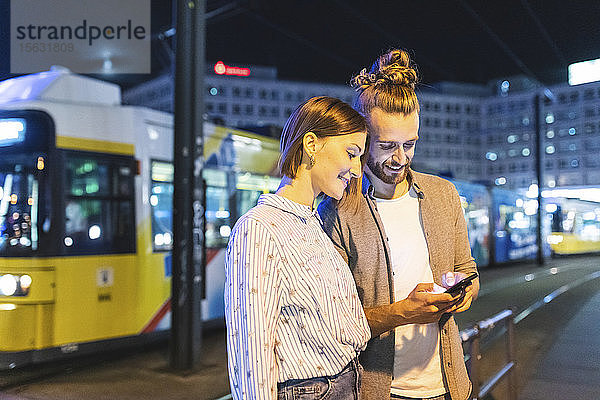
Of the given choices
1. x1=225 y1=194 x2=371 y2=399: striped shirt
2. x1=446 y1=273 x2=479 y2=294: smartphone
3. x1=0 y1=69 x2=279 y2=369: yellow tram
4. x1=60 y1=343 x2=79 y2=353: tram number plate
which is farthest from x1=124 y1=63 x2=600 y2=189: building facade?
x1=225 y1=194 x2=371 y2=399: striped shirt

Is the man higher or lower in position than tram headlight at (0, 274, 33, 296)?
higher

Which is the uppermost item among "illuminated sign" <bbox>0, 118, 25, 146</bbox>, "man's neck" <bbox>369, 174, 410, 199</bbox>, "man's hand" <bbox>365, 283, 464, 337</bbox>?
"illuminated sign" <bbox>0, 118, 25, 146</bbox>

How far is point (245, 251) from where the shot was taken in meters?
1.51

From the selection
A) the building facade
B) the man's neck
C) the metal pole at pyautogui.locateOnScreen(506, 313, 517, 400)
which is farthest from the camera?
the building facade

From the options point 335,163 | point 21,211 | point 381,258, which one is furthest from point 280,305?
point 21,211

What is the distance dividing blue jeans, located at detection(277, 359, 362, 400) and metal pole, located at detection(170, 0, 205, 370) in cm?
544

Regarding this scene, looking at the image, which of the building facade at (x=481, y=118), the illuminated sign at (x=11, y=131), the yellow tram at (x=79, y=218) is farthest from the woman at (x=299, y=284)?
the building facade at (x=481, y=118)

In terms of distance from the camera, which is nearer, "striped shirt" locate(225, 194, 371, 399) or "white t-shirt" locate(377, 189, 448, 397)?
"striped shirt" locate(225, 194, 371, 399)

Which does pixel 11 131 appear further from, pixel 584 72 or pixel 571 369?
pixel 584 72

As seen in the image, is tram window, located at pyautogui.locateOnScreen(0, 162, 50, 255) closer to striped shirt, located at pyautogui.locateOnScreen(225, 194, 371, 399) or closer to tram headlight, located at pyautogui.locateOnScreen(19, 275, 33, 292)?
tram headlight, located at pyautogui.locateOnScreen(19, 275, 33, 292)

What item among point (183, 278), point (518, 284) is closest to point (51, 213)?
point (183, 278)

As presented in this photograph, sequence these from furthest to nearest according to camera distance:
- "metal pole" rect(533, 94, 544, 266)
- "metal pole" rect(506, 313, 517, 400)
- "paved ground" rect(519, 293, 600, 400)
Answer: "metal pole" rect(533, 94, 544, 266)
"paved ground" rect(519, 293, 600, 400)
"metal pole" rect(506, 313, 517, 400)

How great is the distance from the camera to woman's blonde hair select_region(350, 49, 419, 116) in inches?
82.5

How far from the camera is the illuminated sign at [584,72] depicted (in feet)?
147
